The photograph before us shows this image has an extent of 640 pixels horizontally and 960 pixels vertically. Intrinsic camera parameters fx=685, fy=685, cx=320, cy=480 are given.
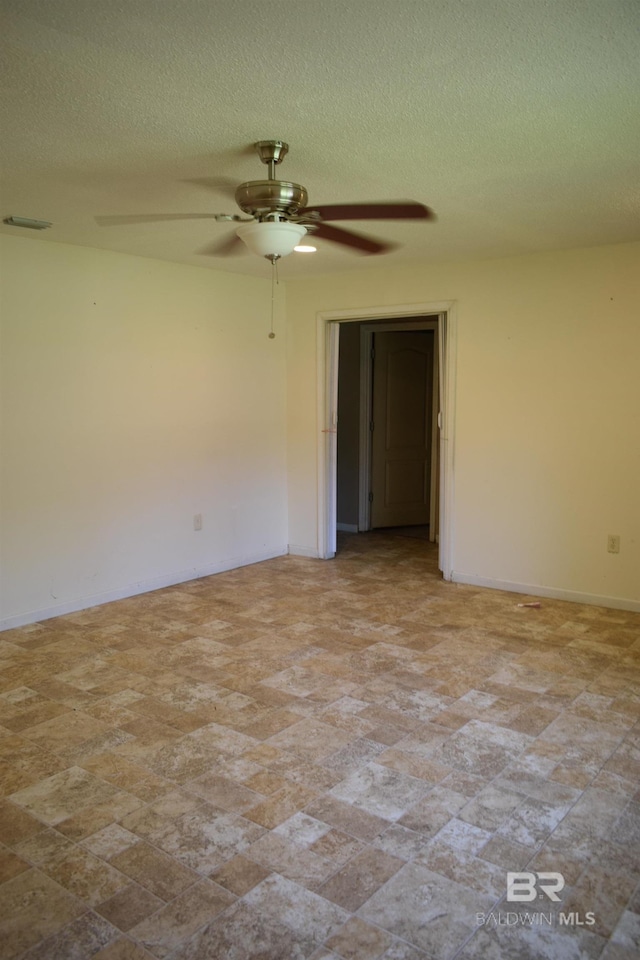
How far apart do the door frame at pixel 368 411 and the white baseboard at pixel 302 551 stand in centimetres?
109

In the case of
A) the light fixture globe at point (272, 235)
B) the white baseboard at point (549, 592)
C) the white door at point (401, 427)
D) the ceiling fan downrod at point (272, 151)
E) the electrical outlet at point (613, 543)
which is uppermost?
the ceiling fan downrod at point (272, 151)

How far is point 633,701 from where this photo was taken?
310cm

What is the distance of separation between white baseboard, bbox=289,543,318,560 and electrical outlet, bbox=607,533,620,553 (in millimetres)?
2381

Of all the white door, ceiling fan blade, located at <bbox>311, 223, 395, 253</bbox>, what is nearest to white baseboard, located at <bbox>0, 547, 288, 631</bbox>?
the white door

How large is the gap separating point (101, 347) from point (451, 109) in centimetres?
288

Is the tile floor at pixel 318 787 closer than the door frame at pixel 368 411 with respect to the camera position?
Yes

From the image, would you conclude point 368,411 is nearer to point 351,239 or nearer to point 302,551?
point 302,551

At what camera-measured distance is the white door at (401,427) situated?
6805mm

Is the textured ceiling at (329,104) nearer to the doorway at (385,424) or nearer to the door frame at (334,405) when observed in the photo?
the door frame at (334,405)

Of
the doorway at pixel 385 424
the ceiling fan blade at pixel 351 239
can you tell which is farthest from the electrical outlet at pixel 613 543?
the ceiling fan blade at pixel 351 239

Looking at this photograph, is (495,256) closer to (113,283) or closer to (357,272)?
(357,272)

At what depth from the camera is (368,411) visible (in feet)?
22.0

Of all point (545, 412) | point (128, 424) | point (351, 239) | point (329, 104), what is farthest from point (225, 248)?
point (545, 412)

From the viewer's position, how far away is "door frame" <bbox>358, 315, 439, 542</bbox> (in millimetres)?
6387
